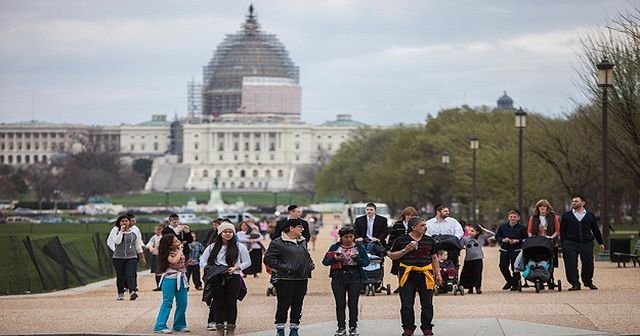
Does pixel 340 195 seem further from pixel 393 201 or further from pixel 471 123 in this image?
pixel 471 123

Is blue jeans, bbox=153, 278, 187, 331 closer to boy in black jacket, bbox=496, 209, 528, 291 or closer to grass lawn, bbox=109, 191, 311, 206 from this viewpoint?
boy in black jacket, bbox=496, 209, 528, 291

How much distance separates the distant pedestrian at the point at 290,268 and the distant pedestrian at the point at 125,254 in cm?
855

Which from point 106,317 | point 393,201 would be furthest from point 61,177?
point 106,317

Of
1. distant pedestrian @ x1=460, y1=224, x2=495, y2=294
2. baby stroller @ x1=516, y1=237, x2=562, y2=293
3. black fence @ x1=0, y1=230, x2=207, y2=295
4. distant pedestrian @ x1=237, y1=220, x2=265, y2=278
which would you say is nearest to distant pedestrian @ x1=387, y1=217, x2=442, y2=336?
baby stroller @ x1=516, y1=237, x2=562, y2=293

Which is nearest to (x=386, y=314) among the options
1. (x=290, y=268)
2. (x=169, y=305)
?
(x=169, y=305)

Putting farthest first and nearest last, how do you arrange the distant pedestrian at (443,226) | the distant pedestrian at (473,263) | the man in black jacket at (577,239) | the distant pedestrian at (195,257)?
the distant pedestrian at (195,257) → the distant pedestrian at (473,263) → the man in black jacket at (577,239) → the distant pedestrian at (443,226)

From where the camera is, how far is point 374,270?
27.5 m

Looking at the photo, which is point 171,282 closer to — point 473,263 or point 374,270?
point 374,270

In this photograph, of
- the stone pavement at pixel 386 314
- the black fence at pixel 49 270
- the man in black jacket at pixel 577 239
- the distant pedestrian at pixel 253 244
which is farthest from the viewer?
the distant pedestrian at pixel 253 244

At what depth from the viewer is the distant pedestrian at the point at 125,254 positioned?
93.8 feet

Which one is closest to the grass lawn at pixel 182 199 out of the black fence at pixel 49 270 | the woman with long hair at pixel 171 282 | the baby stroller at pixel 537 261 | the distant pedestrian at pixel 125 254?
the black fence at pixel 49 270

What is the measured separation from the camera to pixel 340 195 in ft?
478

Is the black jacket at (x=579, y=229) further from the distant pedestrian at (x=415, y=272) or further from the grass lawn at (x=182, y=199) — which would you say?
the grass lawn at (x=182, y=199)

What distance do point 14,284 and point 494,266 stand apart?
1257cm
